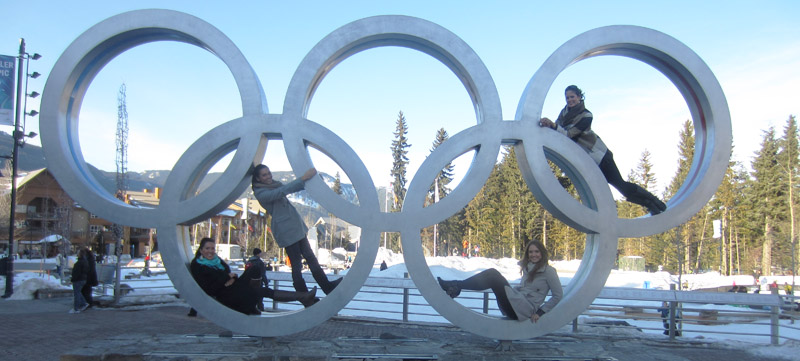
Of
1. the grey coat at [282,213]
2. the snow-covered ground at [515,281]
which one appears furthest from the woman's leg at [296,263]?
the snow-covered ground at [515,281]

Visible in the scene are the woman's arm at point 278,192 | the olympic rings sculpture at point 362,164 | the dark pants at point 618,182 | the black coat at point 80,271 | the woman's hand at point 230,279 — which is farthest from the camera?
the black coat at point 80,271

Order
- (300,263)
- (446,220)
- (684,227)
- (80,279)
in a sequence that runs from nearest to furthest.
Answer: (300,263), (80,279), (684,227), (446,220)

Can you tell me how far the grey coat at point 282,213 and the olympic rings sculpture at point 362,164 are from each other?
352 millimetres

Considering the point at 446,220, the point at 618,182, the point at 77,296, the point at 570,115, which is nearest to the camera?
the point at 570,115

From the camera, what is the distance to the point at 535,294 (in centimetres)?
704

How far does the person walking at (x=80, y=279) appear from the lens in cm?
1207

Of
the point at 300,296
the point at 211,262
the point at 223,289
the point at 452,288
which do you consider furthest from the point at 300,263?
the point at 452,288

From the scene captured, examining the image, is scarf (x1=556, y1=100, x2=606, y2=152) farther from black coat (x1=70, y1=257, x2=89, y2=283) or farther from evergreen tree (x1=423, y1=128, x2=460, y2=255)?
evergreen tree (x1=423, y1=128, x2=460, y2=255)

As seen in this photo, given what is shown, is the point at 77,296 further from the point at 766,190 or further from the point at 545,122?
the point at 766,190

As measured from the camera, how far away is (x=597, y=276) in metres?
7.15

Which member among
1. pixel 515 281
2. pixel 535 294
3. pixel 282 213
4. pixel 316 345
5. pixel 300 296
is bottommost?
pixel 515 281

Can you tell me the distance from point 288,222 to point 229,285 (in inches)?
53.0

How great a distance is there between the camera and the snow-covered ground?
30.8 ft

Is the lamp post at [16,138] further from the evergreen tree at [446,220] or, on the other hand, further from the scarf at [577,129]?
the evergreen tree at [446,220]
